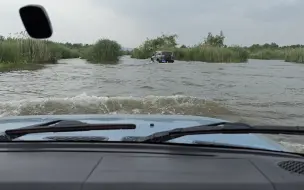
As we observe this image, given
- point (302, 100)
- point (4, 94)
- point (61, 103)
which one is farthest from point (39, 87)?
point (302, 100)

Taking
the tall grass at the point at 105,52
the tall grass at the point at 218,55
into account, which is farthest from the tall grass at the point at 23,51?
the tall grass at the point at 218,55

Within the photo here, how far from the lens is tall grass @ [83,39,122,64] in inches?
1754

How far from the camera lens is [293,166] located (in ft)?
5.04

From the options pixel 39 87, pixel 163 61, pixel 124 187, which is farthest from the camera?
pixel 163 61

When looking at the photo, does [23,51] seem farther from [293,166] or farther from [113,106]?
[293,166]

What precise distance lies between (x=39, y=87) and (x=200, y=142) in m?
14.6

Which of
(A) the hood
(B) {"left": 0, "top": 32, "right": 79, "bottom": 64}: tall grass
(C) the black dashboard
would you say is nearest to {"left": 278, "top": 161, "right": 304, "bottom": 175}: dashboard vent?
(C) the black dashboard

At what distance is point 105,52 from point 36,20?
4301 centimetres

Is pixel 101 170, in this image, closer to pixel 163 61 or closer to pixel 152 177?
pixel 152 177

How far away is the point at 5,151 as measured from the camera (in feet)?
5.53

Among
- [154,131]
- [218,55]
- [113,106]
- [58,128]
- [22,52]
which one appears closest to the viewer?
[58,128]

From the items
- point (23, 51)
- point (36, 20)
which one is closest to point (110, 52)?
point (23, 51)

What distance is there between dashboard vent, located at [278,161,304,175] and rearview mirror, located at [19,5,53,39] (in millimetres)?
1360

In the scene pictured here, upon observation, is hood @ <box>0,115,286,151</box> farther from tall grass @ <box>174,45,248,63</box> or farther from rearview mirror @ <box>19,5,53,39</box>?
tall grass @ <box>174,45,248,63</box>
